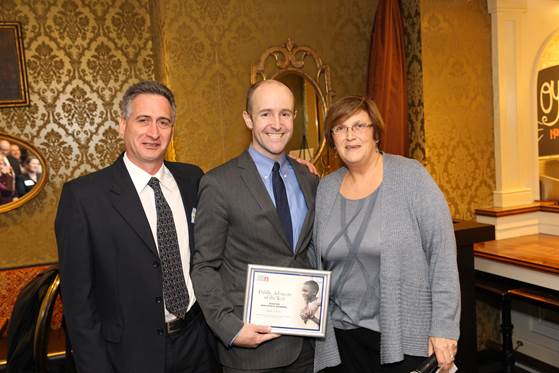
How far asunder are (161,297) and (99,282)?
233 mm

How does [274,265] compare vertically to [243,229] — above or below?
below

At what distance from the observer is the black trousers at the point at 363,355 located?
1923 mm

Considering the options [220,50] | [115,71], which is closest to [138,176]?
[220,50]

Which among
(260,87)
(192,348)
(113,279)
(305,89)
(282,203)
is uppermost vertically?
(305,89)

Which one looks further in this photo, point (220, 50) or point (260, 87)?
point (220, 50)

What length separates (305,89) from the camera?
4000 mm

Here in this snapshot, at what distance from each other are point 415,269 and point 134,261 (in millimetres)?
1046

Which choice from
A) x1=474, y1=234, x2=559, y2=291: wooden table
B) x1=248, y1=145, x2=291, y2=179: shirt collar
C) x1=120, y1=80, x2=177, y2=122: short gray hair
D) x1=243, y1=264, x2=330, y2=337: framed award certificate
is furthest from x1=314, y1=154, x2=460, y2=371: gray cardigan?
x1=474, y1=234, x2=559, y2=291: wooden table

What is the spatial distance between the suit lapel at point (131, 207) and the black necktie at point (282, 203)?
0.50 meters

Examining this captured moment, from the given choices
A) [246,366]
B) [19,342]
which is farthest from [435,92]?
[19,342]

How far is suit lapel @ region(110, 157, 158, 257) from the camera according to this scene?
1870 mm

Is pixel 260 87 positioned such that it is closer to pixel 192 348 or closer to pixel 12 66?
pixel 192 348

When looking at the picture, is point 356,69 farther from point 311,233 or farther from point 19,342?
point 19,342

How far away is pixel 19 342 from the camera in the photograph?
6.95 feet
